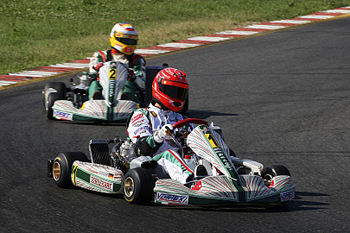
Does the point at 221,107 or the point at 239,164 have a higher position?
the point at 239,164

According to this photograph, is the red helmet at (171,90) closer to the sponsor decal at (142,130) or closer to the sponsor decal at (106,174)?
the sponsor decal at (142,130)

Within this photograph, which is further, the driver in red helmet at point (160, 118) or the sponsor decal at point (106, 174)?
the driver in red helmet at point (160, 118)

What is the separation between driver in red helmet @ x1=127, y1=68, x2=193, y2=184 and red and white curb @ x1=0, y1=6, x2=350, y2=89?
640cm

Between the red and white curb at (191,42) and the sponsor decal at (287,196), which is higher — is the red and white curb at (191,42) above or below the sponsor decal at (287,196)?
below

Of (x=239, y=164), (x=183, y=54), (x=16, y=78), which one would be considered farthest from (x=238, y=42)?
(x=239, y=164)

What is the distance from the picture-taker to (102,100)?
31.6 ft

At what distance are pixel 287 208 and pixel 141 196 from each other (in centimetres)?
124

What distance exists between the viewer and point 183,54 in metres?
14.9

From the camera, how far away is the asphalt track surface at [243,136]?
17.8 feet

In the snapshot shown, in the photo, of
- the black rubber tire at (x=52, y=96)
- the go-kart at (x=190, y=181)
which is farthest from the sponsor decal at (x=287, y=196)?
the black rubber tire at (x=52, y=96)

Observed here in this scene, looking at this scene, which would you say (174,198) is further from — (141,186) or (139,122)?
(139,122)

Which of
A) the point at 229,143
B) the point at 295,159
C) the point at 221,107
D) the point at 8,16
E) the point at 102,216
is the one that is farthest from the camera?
the point at 8,16

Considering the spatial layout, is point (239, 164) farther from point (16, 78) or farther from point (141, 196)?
point (16, 78)

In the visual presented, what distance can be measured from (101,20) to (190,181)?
577 inches
